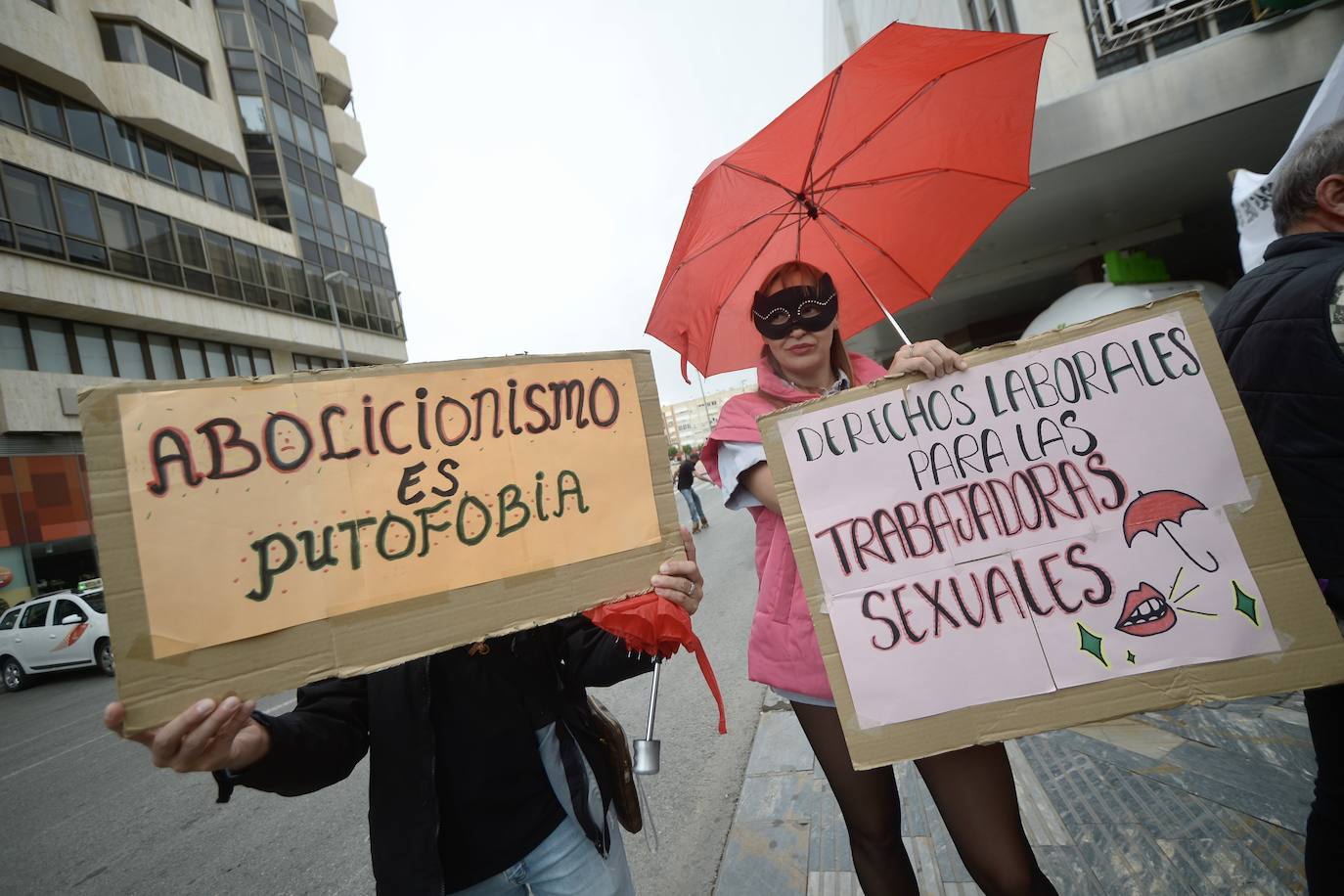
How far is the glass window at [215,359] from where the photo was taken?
806 inches

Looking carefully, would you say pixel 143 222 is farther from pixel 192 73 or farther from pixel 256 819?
pixel 256 819

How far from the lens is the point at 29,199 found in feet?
50.3

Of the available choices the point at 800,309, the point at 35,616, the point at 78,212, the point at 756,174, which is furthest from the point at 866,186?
the point at 78,212

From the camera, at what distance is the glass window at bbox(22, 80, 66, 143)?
619 inches

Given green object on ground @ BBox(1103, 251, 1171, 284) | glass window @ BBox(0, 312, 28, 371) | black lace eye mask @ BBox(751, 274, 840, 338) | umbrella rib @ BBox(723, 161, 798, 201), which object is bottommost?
black lace eye mask @ BBox(751, 274, 840, 338)

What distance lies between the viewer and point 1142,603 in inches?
51.1

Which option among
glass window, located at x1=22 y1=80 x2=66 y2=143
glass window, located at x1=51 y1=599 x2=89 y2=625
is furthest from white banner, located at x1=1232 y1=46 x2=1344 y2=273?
glass window, located at x1=22 y1=80 x2=66 y2=143

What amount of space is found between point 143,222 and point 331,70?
48.3 feet

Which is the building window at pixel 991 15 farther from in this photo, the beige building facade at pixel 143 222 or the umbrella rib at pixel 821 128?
the beige building facade at pixel 143 222

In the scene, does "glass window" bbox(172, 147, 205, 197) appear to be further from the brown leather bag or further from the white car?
the brown leather bag

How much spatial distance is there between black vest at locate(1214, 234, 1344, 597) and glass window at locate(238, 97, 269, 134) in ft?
95.9

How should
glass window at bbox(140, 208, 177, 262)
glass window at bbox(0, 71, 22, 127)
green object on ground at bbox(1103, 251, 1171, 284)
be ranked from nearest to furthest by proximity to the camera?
1. green object on ground at bbox(1103, 251, 1171, 284)
2. glass window at bbox(0, 71, 22, 127)
3. glass window at bbox(140, 208, 177, 262)

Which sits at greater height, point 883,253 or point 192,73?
point 192,73

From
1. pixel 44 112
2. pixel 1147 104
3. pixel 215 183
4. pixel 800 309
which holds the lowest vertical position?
pixel 800 309
